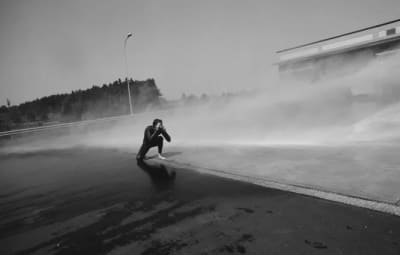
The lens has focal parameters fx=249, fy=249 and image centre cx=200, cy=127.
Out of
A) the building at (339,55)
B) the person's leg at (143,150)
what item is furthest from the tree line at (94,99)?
the person's leg at (143,150)

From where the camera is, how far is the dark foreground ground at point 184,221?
2.70 metres

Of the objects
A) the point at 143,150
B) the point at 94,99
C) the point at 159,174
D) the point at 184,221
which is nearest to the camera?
the point at 184,221

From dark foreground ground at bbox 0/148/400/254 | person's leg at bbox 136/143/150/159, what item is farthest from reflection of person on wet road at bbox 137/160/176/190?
person's leg at bbox 136/143/150/159

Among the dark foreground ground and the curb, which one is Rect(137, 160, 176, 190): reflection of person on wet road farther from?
the curb

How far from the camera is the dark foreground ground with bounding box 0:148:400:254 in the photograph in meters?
2.70

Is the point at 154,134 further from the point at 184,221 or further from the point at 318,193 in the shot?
the point at 318,193

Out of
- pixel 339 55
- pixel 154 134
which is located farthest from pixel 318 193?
pixel 339 55

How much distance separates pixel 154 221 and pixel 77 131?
16.3 m

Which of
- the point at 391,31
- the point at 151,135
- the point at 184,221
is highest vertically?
the point at 391,31

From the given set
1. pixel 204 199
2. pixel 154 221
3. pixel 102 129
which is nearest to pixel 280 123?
pixel 204 199

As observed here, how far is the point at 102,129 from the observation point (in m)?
18.4

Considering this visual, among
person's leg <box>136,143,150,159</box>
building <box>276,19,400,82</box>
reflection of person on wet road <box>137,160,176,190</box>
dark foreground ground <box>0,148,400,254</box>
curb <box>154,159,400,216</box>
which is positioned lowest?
dark foreground ground <box>0,148,400,254</box>

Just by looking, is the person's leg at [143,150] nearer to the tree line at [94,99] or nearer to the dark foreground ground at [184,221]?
the dark foreground ground at [184,221]

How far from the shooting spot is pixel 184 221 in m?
3.40
